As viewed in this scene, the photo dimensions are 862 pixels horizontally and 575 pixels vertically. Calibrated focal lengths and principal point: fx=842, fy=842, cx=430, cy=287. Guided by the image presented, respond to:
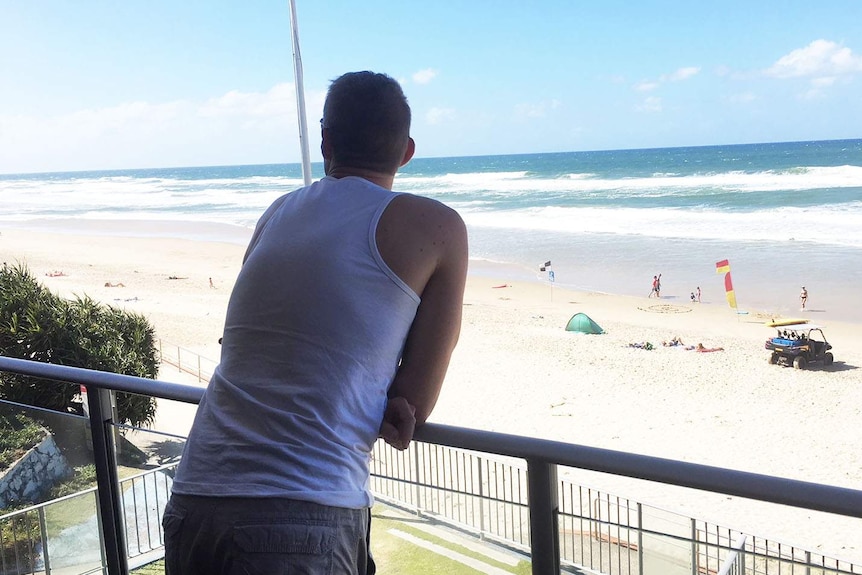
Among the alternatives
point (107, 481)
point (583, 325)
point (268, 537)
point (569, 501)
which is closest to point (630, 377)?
point (583, 325)

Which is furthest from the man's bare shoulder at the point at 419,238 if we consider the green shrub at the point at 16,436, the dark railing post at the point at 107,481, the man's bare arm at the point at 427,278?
the green shrub at the point at 16,436

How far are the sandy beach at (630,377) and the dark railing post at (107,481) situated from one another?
8862 mm

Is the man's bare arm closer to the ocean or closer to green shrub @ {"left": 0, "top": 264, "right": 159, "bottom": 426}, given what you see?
the ocean

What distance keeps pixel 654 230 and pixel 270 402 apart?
3297 cm

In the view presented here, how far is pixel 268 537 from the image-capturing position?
1.31 meters

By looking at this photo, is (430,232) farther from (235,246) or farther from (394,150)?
(235,246)

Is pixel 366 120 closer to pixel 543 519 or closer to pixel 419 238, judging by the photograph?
pixel 419 238

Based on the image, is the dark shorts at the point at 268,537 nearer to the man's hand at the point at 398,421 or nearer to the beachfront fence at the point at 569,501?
the man's hand at the point at 398,421

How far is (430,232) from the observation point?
1.37 metres

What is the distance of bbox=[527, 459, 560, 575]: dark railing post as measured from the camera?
151 centimetres

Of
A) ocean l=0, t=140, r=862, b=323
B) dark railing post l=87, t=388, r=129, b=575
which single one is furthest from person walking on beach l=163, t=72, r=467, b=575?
ocean l=0, t=140, r=862, b=323

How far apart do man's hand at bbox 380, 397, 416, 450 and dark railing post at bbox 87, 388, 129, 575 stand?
108cm

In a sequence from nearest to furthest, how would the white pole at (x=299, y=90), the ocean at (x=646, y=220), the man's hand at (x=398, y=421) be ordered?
the man's hand at (x=398, y=421), the white pole at (x=299, y=90), the ocean at (x=646, y=220)

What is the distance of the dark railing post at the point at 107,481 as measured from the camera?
2.22 metres
